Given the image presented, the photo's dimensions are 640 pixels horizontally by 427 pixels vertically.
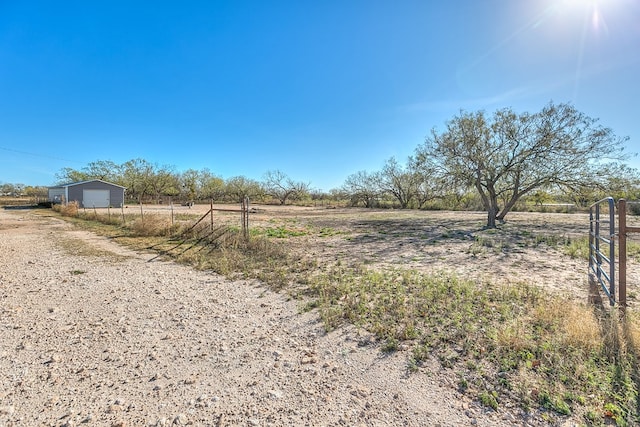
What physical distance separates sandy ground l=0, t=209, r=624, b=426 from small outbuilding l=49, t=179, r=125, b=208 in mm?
27469

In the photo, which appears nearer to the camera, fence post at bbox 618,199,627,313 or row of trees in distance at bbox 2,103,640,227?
fence post at bbox 618,199,627,313

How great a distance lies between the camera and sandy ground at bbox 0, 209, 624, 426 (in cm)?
193

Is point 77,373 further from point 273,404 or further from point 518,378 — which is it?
point 518,378

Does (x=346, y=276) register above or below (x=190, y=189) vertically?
below

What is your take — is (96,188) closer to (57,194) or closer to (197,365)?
(57,194)

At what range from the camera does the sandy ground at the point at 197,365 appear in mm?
1932

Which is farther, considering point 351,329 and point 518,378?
point 351,329

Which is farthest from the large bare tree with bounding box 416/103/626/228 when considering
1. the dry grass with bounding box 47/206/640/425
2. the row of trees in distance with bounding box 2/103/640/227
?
the dry grass with bounding box 47/206/640/425

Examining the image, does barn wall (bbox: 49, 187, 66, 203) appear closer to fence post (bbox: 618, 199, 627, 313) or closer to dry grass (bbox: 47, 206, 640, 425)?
dry grass (bbox: 47, 206, 640, 425)

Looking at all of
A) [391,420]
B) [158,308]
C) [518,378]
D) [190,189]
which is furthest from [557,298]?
[190,189]

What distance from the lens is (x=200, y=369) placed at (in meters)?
2.44

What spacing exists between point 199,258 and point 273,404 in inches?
200

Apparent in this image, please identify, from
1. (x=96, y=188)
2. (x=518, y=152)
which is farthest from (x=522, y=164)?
(x=96, y=188)

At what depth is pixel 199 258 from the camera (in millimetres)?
6504
